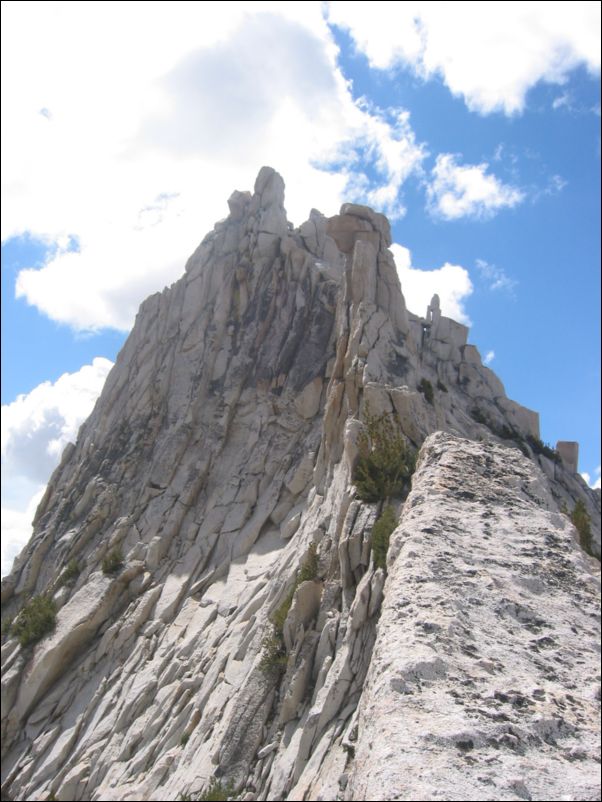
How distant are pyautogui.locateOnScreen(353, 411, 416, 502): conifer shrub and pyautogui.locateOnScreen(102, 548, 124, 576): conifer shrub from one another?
16.1m

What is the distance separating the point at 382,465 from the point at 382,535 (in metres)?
3.47

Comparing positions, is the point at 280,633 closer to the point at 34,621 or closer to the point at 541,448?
the point at 34,621

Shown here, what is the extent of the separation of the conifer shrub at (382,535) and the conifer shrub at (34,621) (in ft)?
65.2

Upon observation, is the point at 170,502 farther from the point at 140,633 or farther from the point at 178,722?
the point at 178,722

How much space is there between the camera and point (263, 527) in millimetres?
29266

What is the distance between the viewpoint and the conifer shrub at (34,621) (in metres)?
28.4

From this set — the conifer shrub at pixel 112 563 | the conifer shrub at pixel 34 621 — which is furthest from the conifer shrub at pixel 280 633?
the conifer shrub at pixel 34 621

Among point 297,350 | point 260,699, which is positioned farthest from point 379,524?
point 297,350

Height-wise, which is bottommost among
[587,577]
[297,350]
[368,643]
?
[368,643]

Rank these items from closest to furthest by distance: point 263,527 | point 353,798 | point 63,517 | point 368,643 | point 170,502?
1. point 353,798
2. point 368,643
3. point 263,527
4. point 170,502
5. point 63,517

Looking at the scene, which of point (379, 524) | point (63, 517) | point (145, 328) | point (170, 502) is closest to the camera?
point (379, 524)

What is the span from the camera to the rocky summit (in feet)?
26.8

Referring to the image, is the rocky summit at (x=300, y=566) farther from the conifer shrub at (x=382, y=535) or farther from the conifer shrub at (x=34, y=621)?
the conifer shrub at (x=382, y=535)

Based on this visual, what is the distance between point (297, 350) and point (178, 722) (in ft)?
70.5
